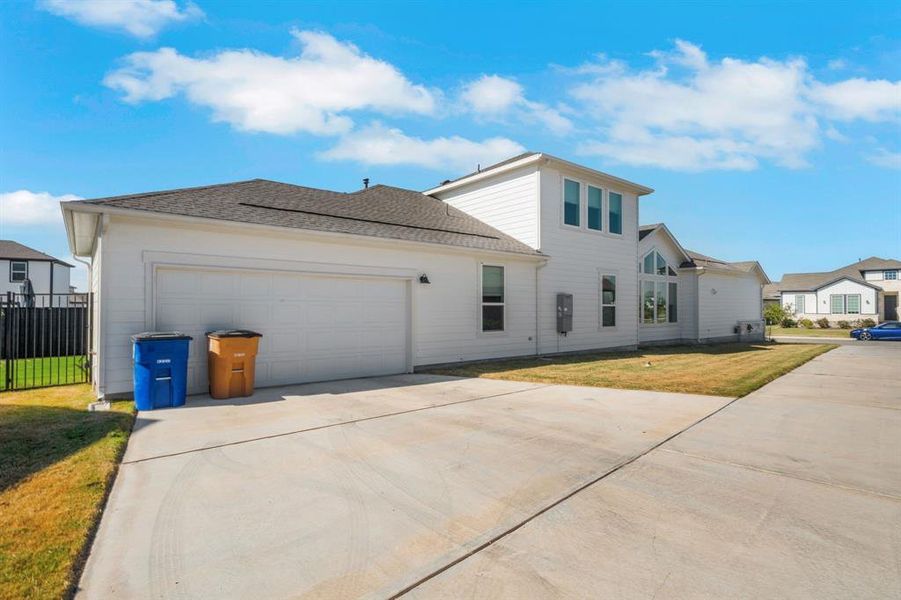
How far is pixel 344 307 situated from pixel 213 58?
5.66m

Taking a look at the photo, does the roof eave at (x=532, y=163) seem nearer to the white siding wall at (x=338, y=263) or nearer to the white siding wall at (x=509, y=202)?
the white siding wall at (x=509, y=202)

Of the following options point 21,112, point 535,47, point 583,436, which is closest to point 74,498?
point 583,436

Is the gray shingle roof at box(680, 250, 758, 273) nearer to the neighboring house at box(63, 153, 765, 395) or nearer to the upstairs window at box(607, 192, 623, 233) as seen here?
the neighboring house at box(63, 153, 765, 395)

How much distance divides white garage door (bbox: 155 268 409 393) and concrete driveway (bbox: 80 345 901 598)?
2.07 m

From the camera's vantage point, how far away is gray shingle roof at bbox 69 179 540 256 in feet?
27.1

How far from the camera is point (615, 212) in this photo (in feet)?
53.3

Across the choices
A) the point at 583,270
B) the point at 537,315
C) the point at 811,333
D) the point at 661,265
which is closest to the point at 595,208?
the point at 583,270

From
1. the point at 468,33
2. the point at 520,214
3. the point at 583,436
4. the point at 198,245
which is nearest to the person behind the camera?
the point at 583,436

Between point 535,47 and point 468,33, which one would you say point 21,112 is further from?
point 535,47

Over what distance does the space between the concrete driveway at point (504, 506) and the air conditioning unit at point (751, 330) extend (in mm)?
18787

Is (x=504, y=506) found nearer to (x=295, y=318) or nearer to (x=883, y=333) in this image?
(x=295, y=318)

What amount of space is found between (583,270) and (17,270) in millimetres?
37478

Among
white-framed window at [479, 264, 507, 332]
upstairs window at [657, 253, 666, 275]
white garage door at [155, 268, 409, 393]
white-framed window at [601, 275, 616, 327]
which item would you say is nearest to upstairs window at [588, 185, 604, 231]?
white-framed window at [601, 275, 616, 327]

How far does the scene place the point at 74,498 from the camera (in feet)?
11.2
